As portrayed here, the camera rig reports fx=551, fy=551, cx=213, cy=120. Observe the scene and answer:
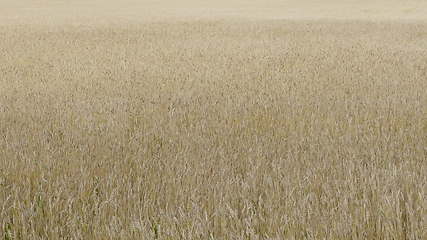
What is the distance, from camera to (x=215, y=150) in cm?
423

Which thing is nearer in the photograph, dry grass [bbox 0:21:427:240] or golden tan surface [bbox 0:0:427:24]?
dry grass [bbox 0:21:427:240]

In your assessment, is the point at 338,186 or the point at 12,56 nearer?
the point at 338,186

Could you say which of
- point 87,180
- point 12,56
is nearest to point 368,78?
point 87,180

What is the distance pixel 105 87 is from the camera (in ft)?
25.4

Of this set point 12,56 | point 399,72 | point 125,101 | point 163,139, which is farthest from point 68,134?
point 12,56

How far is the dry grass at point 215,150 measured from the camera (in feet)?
8.91

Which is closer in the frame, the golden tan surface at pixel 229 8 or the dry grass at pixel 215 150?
the dry grass at pixel 215 150

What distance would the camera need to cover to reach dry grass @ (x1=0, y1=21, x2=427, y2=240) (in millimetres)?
2717

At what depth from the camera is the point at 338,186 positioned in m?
3.27

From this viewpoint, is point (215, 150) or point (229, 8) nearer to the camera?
point (215, 150)

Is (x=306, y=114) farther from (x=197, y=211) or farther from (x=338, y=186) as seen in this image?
(x=197, y=211)

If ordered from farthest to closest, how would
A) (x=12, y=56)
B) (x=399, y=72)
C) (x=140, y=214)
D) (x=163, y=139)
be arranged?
(x=12, y=56), (x=399, y=72), (x=163, y=139), (x=140, y=214)

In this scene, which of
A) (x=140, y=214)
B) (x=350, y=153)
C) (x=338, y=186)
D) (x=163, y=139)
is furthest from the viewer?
(x=163, y=139)

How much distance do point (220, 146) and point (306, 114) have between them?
65.2 inches
